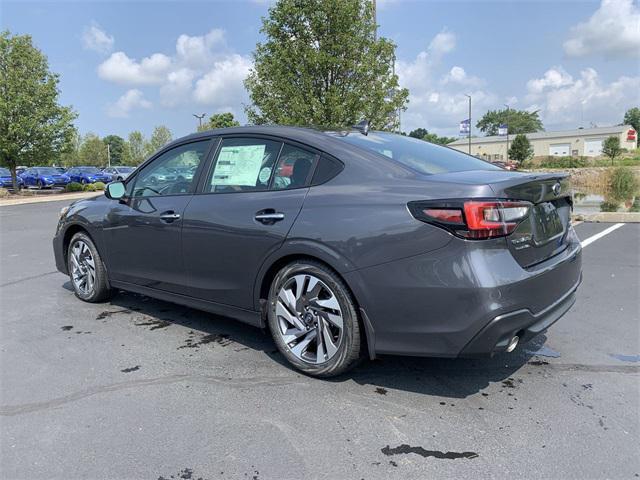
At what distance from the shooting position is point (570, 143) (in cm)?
9556

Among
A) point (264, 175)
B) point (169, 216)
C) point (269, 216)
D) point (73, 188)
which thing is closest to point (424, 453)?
point (269, 216)

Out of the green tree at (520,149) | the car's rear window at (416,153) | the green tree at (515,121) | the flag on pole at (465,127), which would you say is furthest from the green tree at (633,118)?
the car's rear window at (416,153)

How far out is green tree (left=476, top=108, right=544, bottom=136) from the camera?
12862cm

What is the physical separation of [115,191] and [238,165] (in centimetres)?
141

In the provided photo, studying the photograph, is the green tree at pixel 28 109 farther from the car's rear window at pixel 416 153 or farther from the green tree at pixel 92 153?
the green tree at pixel 92 153

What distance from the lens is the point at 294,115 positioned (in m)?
12.9

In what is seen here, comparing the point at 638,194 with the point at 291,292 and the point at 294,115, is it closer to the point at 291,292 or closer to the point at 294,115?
the point at 294,115

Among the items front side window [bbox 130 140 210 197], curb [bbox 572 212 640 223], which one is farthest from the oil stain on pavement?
curb [bbox 572 212 640 223]

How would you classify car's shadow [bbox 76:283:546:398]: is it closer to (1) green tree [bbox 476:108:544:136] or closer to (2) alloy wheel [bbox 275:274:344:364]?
(2) alloy wheel [bbox 275:274:344:364]

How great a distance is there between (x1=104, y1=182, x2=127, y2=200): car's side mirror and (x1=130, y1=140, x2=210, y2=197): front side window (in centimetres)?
9

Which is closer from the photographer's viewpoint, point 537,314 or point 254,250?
point 537,314

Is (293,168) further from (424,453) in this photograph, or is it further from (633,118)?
(633,118)

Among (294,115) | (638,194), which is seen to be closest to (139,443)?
(294,115)

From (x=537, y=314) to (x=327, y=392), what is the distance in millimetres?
1332
